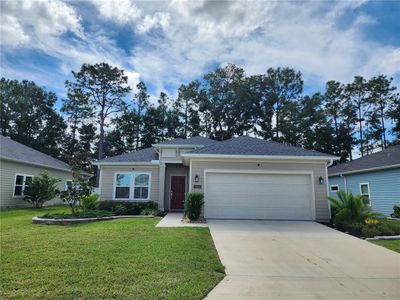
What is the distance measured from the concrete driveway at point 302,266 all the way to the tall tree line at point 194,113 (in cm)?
2561

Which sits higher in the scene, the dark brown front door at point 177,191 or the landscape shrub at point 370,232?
the dark brown front door at point 177,191

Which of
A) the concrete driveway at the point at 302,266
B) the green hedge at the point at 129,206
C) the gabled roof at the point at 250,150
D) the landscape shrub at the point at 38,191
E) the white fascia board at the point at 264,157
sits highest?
the gabled roof at the point at 250,150

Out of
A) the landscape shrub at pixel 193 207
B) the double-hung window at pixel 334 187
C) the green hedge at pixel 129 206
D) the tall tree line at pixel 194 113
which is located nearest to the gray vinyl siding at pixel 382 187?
the double-hung window at pixel 334 187

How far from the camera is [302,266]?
519cm

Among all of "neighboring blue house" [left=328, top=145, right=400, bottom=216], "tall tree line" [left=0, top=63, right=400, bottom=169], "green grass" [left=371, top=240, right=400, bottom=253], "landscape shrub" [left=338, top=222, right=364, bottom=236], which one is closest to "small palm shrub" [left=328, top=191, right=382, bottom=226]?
"landscape shrub" [left=338, top=222, right=364, bottom=236]

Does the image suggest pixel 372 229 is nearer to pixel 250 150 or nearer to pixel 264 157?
pixel 264 157

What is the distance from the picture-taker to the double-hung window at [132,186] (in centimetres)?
1498

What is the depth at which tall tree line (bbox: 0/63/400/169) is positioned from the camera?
3120 cm

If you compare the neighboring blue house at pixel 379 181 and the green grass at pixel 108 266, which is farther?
the neighboring blue house at pixel 379 181

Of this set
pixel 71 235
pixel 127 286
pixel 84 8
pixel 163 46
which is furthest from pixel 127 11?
pixel 127 286

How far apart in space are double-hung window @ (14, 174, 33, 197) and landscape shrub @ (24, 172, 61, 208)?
0.41 m

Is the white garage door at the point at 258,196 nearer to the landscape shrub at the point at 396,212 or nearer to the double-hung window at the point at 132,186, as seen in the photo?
the landscape shrub at the point at 396,212

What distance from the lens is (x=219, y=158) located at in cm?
1145

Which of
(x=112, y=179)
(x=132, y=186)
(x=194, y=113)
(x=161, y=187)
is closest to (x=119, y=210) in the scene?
(x=132, y=186)
